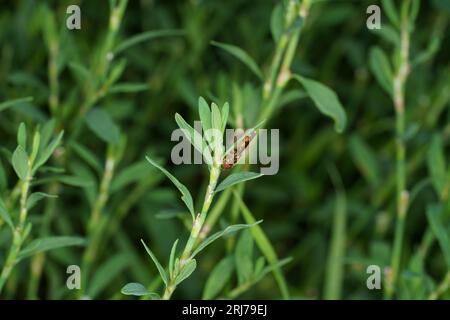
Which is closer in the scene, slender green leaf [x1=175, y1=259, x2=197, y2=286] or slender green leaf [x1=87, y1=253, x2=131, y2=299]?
slender green leaf [x1=175, y1=259, x2=197, y2=286]

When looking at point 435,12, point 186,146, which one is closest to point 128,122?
point 186,146

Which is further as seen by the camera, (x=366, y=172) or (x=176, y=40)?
(x=176, y=40)

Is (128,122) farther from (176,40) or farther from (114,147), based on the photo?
(114,147)

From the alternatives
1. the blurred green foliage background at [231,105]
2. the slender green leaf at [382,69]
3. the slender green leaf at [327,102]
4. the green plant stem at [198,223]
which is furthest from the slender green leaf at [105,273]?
the slender green leaf at [382,69]

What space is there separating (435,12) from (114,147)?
1.01m

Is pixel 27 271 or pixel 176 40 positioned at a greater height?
pixel 176 40

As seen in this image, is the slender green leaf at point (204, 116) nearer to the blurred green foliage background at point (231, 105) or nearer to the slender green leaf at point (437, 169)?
the blurred green foliage background at point (231, 105)

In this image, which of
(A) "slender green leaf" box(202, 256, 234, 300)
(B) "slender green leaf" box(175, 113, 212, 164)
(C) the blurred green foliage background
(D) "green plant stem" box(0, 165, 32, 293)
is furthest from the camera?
(C) the blurred green foliage background

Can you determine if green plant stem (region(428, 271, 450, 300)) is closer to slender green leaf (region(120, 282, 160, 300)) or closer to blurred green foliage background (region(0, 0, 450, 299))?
blurred green foliage background (region(0, 0, 450, 299))

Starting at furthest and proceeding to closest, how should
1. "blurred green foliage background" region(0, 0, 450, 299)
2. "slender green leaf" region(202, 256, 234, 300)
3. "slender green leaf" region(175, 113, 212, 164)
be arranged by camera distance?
1. "blurred green foliage background" region(0, 0, 450, 299)
2. "slender green leaf" region(202, 256, 234, 300)
3. "slender green leaf" region(175, 113, 212, 164)

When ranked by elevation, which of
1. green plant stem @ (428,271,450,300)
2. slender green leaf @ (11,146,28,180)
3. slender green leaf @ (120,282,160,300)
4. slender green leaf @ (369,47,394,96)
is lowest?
green plant stem @ (428,271,450,300)

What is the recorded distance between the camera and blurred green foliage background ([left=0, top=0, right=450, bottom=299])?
1352 millimetres

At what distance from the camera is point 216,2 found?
5.56 ft

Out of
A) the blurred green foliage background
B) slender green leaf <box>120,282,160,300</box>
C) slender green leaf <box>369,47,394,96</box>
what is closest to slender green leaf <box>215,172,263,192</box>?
slender green leaf <box>120,282,160,300</box>
